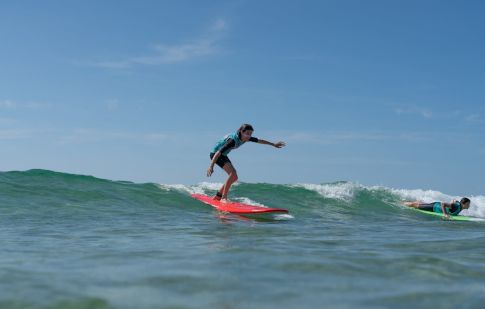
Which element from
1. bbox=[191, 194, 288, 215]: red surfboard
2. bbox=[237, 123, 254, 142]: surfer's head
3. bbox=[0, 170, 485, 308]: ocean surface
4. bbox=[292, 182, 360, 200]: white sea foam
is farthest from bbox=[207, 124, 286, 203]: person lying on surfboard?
bbox=[292, 182, 360, 200]: white sea foam

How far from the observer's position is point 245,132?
1070 centimetres

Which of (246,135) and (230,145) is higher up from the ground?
(246,135)

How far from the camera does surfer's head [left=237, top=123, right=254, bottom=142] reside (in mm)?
10641

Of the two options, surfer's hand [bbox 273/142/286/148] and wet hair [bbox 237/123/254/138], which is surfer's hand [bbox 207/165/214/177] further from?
surfer's hand [bbox 273/142/286/148]

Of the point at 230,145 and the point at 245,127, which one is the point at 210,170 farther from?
the point at 245,127

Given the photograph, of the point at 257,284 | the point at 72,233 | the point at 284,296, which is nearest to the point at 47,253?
the point at 72,233

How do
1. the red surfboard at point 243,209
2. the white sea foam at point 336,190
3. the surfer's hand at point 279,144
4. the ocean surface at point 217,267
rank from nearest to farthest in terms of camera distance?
1. the ocean surface at point 217,267
2. the red surfboard at point 243,209
3. the surfer's hand at point 279,144
4. the white sea foam at point 336,190

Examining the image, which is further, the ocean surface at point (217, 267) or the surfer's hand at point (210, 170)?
the surfer's hand at point (210, 170)

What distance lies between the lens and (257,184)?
2019 centimetres

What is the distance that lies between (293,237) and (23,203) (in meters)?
7.30

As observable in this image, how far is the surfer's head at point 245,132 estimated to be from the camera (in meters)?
10.6

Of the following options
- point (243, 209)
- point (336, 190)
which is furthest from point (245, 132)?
point (336, 190)

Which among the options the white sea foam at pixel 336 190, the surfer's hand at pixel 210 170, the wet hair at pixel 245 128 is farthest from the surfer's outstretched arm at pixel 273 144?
the white sea foam at pixel 336 190

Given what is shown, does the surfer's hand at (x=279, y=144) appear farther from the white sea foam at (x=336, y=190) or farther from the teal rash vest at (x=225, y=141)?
the white sea foam at (x=336, y=190)
